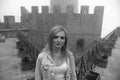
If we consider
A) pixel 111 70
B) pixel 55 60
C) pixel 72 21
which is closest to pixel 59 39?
pixel 55 60

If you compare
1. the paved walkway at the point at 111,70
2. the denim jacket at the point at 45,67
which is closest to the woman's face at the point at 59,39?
the denim jacket at the point at 45,67

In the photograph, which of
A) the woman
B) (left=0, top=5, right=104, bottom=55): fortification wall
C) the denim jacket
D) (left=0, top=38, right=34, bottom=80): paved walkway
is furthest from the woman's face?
(left=0, top=5, right=104, bottom=55): fortification wall

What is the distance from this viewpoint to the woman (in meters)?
1.58

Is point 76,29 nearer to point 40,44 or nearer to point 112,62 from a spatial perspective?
point 40,44

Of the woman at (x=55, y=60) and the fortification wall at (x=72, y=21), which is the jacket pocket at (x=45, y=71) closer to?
the woman at (x=55, y=60)

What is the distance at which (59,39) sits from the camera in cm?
162

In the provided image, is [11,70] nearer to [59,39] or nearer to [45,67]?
[45,67]

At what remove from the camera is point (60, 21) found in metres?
10.5

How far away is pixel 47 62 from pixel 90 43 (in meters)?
10.1

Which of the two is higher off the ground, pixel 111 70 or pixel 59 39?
pixel 59 39

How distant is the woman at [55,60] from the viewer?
62.3 inches

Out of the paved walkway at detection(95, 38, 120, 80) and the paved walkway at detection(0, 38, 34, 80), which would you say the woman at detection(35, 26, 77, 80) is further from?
the paved walkway at detection(95, 38, 120, 80)

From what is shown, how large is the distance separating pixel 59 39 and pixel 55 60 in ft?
1.00

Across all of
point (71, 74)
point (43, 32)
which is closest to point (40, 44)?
point (43, 32)
